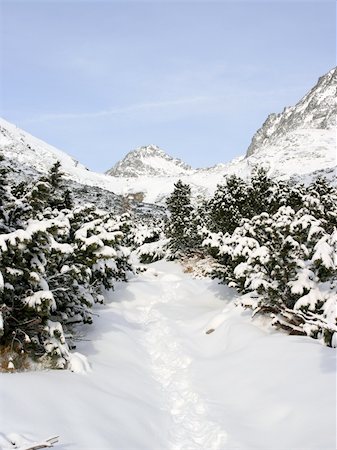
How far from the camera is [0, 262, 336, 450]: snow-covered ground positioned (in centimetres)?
533

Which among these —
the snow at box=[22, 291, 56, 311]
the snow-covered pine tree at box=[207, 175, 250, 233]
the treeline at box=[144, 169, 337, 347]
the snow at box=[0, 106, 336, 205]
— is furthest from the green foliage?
the snow at box=[0, 106, 336, 205]

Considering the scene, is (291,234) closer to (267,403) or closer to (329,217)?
(329,217)

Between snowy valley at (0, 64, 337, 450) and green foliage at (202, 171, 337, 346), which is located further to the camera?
green foliage at (202, 171, 337, 346)

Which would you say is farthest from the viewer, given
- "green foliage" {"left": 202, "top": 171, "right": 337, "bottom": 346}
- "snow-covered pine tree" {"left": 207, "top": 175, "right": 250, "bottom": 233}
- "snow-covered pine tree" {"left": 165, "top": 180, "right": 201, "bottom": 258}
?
"snow-covered pine tree" {"left": 165, "top": 180, "right": 201, "bottom": 258}

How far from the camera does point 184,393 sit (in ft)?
26.3

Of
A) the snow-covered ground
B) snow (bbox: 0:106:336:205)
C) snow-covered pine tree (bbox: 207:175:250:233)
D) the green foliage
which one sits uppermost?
snow (bbox: 0:106:336:205)

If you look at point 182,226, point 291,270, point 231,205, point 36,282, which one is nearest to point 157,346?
point 291,270

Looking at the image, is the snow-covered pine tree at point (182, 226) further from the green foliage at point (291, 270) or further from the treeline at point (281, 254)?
the green foliage at point (291, 270)

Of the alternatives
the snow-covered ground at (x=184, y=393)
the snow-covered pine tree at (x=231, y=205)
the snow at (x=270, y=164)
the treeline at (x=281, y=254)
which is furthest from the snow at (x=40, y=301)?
the snow at (x=270, y=164)

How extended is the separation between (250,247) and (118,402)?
6855mm

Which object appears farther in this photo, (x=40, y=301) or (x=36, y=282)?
(x=36, y=282)

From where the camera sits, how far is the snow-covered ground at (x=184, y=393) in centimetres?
533

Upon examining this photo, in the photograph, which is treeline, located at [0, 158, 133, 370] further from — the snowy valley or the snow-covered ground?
the snow-covered ground

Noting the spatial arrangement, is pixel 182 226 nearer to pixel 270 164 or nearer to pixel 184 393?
pixel 184 393
